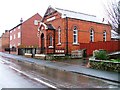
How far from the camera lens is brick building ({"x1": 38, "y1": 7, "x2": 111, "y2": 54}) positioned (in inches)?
1237

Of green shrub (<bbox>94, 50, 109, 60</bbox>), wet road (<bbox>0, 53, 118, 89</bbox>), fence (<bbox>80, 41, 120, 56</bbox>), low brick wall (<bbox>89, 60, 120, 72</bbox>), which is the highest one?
fence (<bbox>80, 41, 120, 56</bbox>)

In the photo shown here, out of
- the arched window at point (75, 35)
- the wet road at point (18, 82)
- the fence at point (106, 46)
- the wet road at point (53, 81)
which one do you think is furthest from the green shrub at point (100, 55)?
the arched window at point (75, 35)

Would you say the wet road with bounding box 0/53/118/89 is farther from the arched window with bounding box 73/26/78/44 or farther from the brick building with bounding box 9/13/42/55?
the brick building with bounding box 9/13/42/55

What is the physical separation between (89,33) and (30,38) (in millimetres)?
22504

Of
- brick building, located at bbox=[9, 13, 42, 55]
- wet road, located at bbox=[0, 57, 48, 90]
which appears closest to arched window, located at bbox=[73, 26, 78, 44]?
wet road, located at bbox=[0, 57, 48, 90]

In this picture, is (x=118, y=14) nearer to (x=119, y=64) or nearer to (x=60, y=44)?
(x=119, y=64)

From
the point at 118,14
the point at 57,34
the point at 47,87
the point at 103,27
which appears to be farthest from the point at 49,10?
the point at 47,87

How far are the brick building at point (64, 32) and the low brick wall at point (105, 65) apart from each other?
1384cm

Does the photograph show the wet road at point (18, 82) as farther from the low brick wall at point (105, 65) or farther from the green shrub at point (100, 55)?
the green shrub at point (100, 55)

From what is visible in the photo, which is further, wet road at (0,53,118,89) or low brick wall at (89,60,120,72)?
low brick wall at (89,60,120,72)

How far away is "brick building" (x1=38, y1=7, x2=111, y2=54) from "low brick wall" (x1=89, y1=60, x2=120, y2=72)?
1384cm

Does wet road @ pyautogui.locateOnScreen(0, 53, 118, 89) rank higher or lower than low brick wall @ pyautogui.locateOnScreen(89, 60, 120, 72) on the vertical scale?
lower

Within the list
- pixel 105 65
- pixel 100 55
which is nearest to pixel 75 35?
pixel 100 55

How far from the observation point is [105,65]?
1580 cm
